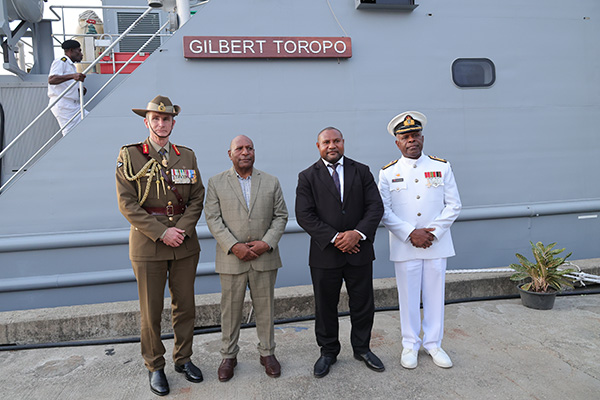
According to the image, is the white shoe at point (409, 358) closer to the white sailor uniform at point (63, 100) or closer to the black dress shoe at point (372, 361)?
the black dress shoe at point (372, 361)

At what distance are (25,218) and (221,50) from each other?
2364 millimetres

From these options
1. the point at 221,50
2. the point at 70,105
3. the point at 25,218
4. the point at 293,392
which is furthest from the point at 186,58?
the point at 293,392

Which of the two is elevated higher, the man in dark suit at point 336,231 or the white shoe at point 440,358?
the man in dark suit at point 336,231

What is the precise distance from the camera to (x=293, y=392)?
2.70 metres

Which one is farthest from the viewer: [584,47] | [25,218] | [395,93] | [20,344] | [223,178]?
[584,47]

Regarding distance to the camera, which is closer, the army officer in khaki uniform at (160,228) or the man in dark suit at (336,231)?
the army officer in khaki uniform at (160,228)

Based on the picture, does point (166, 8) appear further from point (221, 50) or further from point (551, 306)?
point (551, 306)

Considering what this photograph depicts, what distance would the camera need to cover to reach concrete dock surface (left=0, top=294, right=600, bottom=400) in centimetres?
269

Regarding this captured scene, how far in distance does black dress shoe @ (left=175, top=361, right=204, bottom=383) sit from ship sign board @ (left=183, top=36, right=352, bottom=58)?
271cm

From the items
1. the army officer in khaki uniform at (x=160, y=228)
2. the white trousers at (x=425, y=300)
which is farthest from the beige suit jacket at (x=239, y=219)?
the white trousers at (x=425, y=300)

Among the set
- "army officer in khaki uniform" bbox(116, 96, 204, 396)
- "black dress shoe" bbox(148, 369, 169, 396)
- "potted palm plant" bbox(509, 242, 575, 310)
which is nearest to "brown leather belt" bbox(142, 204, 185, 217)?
"army officer in khaki uniform" bbox(116, 96, 204, 396)

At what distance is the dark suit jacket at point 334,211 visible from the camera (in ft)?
9.47

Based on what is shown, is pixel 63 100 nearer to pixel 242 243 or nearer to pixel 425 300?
pixel 242 243

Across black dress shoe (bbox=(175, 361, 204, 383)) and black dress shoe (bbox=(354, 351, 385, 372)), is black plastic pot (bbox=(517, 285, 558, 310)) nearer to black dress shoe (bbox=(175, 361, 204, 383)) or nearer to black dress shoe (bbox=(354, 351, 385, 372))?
black dress shoe (bbox=(354, 351, 385, 372))
